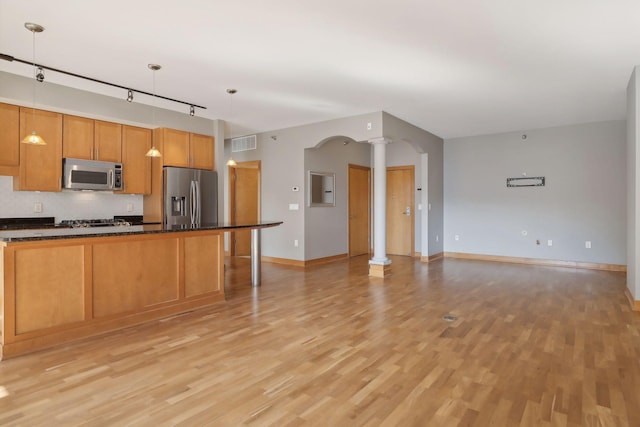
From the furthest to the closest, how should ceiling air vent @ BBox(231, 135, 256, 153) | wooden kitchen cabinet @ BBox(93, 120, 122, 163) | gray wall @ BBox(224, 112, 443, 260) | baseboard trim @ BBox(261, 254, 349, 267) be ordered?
ceiling air vent @ BBox(231, 135, 256, 153)
baseboard trim @ BBox(261, 254, 349, 267)
gray wall @ BBox(224, 112, 443, 260)
wooden kitchen cabinet @ BBox(93, 120, 122, 163)

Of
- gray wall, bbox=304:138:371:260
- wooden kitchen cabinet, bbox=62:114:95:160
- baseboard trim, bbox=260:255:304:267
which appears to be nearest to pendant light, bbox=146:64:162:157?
wooden kitchen cabinet, bbox=62:114:95:160

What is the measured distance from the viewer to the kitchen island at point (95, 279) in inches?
109

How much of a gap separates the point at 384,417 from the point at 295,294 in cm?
277

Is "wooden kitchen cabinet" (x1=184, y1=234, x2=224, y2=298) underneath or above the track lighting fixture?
underneath

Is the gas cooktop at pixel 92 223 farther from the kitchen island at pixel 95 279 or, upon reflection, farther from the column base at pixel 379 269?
the column base at pixel 379 269

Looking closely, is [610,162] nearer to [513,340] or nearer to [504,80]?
[504,80]

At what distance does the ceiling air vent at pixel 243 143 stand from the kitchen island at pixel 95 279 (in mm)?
3730

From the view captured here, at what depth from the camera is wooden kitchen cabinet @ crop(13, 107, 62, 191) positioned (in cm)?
439

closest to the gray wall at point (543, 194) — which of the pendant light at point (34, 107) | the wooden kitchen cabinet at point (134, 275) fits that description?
the wooden kitchen cabinet at point (134, 275)

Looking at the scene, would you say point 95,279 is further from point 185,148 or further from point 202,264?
point 185,148

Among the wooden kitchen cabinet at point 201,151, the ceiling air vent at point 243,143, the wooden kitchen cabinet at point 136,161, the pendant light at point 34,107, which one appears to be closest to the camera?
the pendant light at point 34,107

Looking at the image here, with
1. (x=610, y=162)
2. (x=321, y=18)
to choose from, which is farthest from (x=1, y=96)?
(x=610, y=162)

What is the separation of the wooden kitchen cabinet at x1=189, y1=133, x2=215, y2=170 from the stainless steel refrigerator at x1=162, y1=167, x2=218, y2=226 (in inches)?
6.2

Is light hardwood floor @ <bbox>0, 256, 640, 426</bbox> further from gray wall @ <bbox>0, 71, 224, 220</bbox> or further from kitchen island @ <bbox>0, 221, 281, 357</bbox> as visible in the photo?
gray wall @ <bbox>0, 71, 224, 220</bbox>
